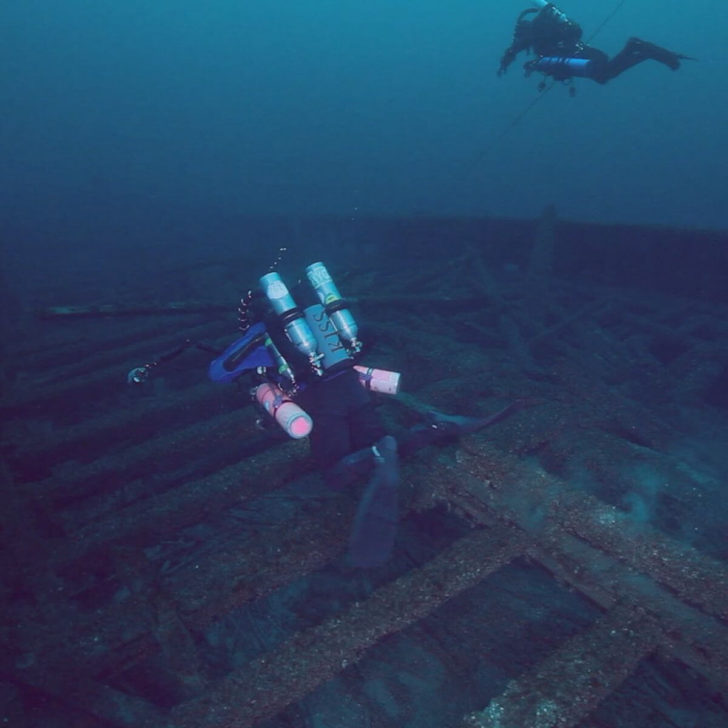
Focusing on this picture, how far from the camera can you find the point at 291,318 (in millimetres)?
5016

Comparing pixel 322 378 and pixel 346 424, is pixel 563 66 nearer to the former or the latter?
pixel 322 378

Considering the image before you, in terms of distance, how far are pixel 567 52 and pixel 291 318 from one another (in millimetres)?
9676

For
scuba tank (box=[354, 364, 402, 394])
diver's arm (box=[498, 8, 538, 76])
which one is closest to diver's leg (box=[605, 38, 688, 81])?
diver's arm (box=[498, 8, 538, 76])

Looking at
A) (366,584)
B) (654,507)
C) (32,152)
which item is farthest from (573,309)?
(32,152)

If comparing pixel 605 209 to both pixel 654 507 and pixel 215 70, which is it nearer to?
pixel 654 507

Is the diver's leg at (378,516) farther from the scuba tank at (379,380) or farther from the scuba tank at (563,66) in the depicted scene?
the scuba tank at (563,66)

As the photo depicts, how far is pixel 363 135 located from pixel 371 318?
61599 mm

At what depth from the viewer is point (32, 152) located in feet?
241

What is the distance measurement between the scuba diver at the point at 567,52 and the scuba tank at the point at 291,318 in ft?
27.3

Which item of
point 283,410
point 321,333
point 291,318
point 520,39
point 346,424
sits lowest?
point 346,424

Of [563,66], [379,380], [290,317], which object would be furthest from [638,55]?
[290,317]

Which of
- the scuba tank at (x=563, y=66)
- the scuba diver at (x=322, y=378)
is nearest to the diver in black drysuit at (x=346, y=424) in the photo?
the scuba diver at (x=322, y=378)

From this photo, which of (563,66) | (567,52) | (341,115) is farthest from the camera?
(341,115)

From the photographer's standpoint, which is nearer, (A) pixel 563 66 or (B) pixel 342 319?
(B) pixel 342 319
